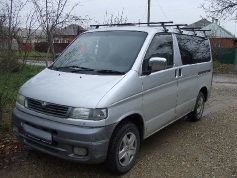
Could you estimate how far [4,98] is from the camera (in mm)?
5523

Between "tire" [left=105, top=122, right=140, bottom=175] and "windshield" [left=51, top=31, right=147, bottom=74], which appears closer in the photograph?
"tire" [left=105, top=122, right=140, bottom=175]

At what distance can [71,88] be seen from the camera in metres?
3.54

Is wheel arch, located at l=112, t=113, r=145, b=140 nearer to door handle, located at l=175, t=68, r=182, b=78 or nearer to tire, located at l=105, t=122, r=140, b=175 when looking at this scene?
tire, located at l=105, t=122, r=140, b=175

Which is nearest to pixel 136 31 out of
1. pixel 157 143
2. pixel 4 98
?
pixel 157 143

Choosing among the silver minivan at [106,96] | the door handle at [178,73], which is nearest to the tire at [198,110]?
the silver minivan at [106,96]

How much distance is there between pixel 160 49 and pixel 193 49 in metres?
1.51

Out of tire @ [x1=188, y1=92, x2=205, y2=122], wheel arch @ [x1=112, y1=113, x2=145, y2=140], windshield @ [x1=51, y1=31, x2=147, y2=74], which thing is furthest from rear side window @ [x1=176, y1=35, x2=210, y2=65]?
wheel arch @ [x1=112, y1=113, x2=145, y2=140]

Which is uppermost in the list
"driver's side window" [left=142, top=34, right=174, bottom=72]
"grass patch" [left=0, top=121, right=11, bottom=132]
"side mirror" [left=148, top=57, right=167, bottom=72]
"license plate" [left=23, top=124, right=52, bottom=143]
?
"driver's side window" [left=142, top=34, right=174, bottom=72]

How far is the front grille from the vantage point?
3.37m

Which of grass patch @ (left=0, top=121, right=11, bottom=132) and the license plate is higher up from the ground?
the license plate

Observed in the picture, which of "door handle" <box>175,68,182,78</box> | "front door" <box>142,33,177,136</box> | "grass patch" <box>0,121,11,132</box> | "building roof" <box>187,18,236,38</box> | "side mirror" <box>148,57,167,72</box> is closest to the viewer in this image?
"side mirror" <box>148,57,167,72</box>

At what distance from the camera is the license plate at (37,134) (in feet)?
11.3

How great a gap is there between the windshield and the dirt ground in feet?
4.55

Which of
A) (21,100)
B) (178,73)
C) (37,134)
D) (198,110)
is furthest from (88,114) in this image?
(198,110)
